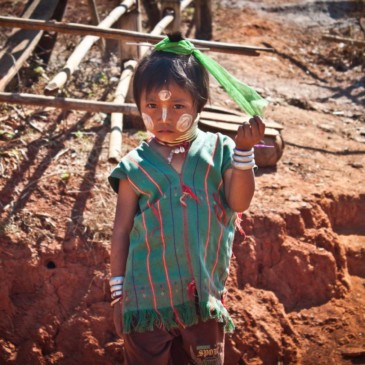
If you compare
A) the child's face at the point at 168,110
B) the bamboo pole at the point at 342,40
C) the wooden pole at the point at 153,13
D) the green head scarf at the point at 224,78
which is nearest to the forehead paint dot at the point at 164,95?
the child's face at the point at 168,110

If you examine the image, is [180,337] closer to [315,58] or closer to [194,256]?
[194,256]

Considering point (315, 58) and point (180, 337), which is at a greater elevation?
point (315, 58)

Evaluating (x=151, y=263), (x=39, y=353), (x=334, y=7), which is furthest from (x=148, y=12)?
(x=151, y=263)

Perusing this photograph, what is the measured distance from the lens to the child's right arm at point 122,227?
2586 millimetres

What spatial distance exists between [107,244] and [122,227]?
1.56 metres

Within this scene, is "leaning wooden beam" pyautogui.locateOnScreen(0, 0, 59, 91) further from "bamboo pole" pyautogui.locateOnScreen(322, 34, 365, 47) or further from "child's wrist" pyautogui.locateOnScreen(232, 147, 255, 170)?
"bamboo pole" pyautogui.locateOnScreen(322, 34, 365, 47)

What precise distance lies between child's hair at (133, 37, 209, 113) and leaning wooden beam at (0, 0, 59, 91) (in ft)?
7.89

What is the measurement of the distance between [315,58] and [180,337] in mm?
5903

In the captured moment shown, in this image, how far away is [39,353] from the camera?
396 cm

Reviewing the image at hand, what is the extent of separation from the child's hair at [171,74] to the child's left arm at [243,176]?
0.27m

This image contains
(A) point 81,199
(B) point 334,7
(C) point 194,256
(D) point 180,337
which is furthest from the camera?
(B) point 334,7

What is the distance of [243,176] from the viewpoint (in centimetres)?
243

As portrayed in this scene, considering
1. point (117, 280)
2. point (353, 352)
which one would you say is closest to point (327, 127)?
point (353, 352)

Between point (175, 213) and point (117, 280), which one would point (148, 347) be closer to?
point (117, 280)
